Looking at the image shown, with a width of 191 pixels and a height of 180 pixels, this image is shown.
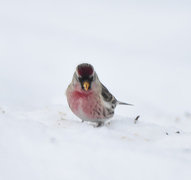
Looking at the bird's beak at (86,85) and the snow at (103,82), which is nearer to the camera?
the snow at (103,82)

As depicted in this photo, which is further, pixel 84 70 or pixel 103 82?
pixel 103 82

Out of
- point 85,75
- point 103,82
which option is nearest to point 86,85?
point 85,75

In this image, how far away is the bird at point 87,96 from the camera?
137 inches

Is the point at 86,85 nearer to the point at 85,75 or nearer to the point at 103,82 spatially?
the point at 85,75

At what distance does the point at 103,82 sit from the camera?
6641 mm

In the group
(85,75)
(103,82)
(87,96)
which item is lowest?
(103,82)

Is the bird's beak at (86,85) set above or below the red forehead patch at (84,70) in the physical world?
below

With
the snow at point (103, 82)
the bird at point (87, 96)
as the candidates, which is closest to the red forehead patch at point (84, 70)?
the bird at point (87, 96)

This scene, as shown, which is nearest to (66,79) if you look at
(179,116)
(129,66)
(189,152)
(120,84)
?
(120,84)

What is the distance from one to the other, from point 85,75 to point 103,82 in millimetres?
3191

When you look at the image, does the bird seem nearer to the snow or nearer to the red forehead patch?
the red forehead patch

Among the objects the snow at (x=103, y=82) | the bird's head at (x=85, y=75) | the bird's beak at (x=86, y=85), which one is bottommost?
the snow at (x=103, y=82)

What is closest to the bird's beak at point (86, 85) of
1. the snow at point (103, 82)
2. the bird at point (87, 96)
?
the bird at point (87, 96)

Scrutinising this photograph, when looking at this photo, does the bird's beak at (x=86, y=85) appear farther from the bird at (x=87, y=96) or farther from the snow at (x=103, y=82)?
the snow at (x=103, y=82)
